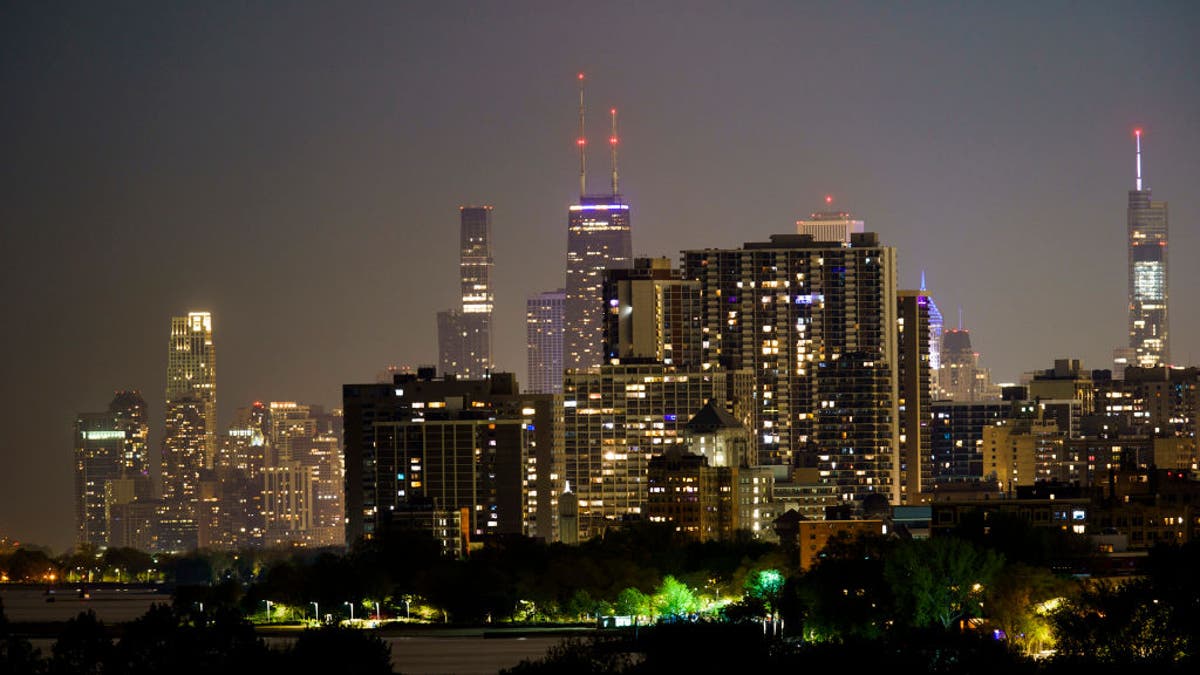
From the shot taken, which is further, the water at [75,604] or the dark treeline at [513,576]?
the water at [75,604]

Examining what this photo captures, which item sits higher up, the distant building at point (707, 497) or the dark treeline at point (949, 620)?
the distant building at point (707, 497)

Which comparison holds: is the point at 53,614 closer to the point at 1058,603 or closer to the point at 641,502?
the point at 641,502

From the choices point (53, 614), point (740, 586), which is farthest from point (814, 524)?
point (53, 614)

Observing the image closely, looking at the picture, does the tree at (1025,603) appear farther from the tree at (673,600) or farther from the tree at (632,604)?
the tree at (632,604)

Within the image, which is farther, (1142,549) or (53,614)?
(53,614)

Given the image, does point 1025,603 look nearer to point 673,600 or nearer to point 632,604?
point 673,600

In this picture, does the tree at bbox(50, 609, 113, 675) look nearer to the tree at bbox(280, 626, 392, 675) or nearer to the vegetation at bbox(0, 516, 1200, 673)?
the vegetation at bbox(0, 516, 1200, 673)

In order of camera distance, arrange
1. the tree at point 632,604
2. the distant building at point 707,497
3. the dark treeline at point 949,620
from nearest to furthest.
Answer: the dark treeline at point 949,620
the tree at point 632,604
the distant building at point 707,497

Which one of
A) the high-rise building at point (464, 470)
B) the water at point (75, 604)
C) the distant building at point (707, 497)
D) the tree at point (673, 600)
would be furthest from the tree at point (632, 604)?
the high-rise building at point (464, 470)

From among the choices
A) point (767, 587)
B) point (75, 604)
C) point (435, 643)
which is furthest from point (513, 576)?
point (75, 604)
